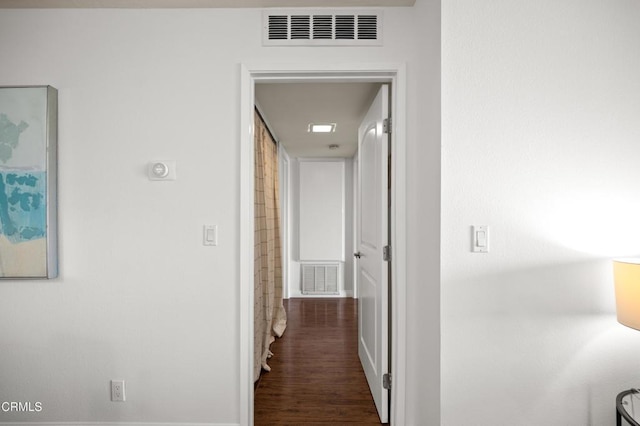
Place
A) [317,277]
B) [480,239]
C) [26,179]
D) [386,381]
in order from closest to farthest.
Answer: [480,239]
[26,179]
[386,381]
[317,277]

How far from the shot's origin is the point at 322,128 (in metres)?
3.64

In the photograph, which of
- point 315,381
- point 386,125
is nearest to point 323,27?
point 386,125

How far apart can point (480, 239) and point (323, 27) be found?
53.7 inches

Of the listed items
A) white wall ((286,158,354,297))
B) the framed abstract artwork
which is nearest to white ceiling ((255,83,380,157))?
white wall ((286,158,354,297))

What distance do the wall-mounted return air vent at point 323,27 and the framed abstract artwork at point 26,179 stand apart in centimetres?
124

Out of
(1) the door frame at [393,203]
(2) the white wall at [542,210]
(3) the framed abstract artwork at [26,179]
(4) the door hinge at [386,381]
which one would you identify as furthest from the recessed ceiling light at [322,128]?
(4) the door hinge at [386,381]

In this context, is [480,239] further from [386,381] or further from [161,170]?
[161,170]

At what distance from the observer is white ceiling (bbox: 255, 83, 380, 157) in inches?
98.7

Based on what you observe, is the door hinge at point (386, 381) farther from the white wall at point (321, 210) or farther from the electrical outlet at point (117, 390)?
the white wall at point (321, 210)

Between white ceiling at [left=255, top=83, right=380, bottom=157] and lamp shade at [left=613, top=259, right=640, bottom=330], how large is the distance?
181cm

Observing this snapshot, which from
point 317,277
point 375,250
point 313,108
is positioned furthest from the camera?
point 317,277

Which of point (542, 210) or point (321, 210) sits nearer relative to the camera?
point (542, 210)

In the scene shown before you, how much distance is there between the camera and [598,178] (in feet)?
4.91

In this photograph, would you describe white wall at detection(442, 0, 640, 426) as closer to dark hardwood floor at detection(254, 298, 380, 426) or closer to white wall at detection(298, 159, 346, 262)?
dark hardwood floor at detection(254, 298, 380, 426)
